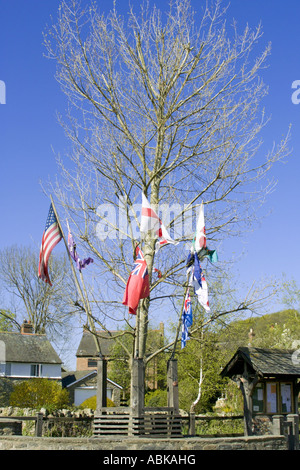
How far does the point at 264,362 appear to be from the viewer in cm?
1675

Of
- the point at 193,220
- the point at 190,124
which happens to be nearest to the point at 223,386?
the point at 193,220

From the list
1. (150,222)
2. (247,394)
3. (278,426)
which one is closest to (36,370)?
(247,394)

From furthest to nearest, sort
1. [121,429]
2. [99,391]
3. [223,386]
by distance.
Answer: [223,386] → [99,391] → [121,429]

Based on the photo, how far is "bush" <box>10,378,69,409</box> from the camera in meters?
33.5

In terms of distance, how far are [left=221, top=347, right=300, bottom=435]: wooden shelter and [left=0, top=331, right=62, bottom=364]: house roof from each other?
2718cm

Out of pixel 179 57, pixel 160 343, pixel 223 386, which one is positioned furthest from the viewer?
pixel 160 343

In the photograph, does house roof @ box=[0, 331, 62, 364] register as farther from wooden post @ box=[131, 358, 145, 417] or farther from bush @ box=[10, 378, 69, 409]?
wooden post @ box=[131, 358, 145, 417]

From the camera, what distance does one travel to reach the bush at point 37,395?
33.5 metres

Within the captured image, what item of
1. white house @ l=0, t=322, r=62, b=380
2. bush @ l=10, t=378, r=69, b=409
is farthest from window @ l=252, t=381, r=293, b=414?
white house @ l=0, t=322, r=62, b=380

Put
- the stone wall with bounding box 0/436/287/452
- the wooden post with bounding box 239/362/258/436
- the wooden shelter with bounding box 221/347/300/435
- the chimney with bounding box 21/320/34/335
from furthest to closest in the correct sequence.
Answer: the chimney with bounding box 21/320/34/335 < the wooden shelter with bounding box 221/347/300/435 < the wooden post with bounding box 239/362/258/436 < the stone wall with bounding box 0/436/287/452

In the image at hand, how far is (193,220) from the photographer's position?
15.5 meters

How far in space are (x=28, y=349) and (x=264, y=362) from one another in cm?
2884
